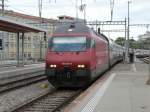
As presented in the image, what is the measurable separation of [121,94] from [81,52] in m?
4.95

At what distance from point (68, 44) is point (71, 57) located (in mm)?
852

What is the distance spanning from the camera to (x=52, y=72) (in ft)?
63.3

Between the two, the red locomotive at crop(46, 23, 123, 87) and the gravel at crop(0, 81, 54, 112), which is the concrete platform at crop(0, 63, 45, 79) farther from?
the red locomotive at crop(46, 23, 123, 87)

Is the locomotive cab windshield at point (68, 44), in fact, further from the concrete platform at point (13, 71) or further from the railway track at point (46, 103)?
the concrete platform at point (13, 71)

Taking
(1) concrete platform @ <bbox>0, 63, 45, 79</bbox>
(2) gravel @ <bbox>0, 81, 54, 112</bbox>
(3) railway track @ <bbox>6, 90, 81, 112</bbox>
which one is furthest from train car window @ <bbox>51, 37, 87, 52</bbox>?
(1) concrete platform @ <bbox>0, 63, 45, 79</bbox>

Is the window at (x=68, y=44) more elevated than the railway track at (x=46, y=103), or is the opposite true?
the window at (x=68, y=44)

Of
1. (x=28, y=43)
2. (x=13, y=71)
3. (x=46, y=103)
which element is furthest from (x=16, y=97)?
(x=28, y=43)

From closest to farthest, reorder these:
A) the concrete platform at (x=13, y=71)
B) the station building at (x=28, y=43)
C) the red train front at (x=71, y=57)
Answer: the red train front at (x=71, y=57) → the concrete platform at (x=13, y=71) → the station building at (x=28, y=43)

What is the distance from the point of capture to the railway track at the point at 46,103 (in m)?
13.8

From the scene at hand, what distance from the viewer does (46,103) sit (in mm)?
15555

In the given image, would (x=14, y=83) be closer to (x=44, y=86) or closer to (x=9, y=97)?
(x=44, y=86)

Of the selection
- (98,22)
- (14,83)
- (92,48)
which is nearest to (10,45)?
(98,22)

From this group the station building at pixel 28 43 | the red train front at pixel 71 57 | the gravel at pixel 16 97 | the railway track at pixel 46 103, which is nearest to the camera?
the railway track at pixel 46 103

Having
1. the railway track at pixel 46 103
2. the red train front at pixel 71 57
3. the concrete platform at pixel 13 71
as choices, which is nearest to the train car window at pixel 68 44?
the red train front at pixel 71 57
